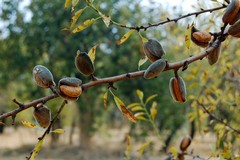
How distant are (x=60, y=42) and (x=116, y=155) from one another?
2.79 metres

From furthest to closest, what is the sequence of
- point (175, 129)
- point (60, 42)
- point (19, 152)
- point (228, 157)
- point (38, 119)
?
point (19, 152) < point (175, 129) < point (60, 42) < point (228, 157) < point (38, 119)

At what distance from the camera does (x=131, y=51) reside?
7.17 meters

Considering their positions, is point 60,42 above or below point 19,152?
above

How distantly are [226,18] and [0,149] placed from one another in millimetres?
9137

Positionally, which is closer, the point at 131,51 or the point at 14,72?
the point at 131,51


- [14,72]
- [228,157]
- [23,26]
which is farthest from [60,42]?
[228,157]

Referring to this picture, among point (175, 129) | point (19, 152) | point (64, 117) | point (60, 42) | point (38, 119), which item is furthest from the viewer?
point (64, 117)

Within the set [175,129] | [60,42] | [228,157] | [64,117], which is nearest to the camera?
[228,157]

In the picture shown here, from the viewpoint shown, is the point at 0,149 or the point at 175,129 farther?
the point at 0,149

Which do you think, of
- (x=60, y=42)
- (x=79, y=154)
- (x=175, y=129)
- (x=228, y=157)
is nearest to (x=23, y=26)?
(x=60, y=42)

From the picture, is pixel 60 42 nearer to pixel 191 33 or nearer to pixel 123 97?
pixel 123 97

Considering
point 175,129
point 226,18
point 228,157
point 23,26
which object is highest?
point 23,26

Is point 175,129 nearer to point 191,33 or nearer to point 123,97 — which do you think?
point 123,97

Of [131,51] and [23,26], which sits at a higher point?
[23,26]
